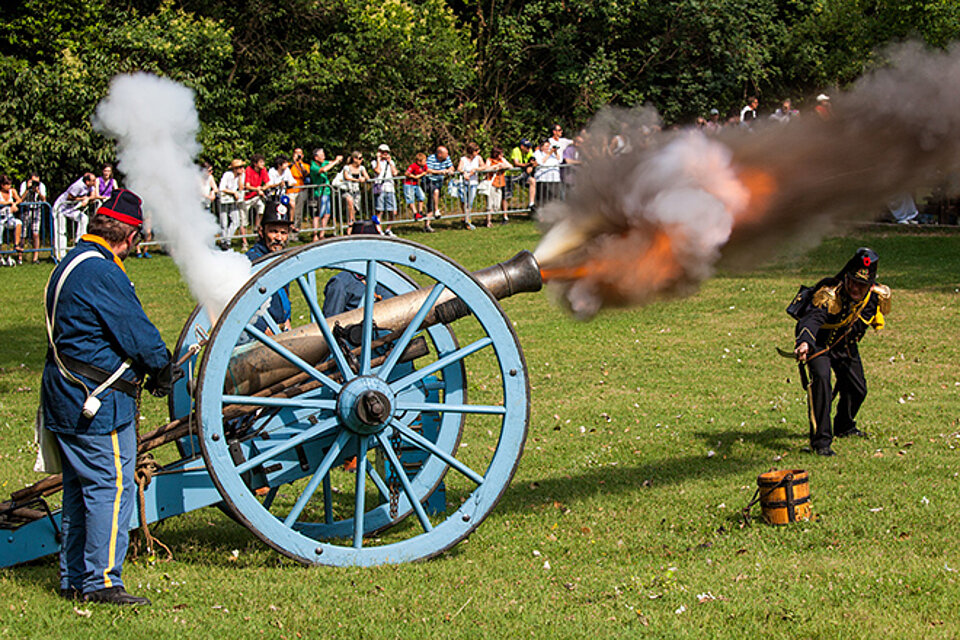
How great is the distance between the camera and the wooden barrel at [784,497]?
23.7 ft

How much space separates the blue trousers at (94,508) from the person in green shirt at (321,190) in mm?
15873

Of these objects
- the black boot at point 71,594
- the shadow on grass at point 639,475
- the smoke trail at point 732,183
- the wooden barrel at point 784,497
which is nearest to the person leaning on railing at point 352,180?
the shadow on grass at point 639,475

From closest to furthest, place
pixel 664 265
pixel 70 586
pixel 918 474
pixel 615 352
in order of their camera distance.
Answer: pixel 70 586, pixel 664 265, pixel 918 474, pixel 615 352

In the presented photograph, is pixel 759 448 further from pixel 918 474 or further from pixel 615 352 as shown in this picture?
pixel 615 352

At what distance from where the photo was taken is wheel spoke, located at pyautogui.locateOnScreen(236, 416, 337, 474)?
597 centimetres

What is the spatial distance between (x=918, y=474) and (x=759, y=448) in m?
1.38

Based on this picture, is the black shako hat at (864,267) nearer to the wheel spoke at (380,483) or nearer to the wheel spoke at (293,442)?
the wheel spoke at (380,483)

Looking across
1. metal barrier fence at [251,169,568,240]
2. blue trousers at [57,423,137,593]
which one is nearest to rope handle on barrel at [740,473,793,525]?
blue trousers at [57,423,137,593]

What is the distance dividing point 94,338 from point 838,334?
20.8 ft

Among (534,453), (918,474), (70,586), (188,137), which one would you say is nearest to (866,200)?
(918,474)

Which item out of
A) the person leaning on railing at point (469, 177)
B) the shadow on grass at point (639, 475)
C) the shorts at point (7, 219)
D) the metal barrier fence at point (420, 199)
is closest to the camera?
the shadow on grass at point (639, 475)

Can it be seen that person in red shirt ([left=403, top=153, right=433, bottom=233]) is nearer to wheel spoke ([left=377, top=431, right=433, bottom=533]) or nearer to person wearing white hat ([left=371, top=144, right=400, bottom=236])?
person wearing white hat ([left=371, top=144, right=400, bottom=236])

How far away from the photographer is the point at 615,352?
13.3 m

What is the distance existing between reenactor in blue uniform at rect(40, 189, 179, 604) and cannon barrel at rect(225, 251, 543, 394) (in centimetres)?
61
